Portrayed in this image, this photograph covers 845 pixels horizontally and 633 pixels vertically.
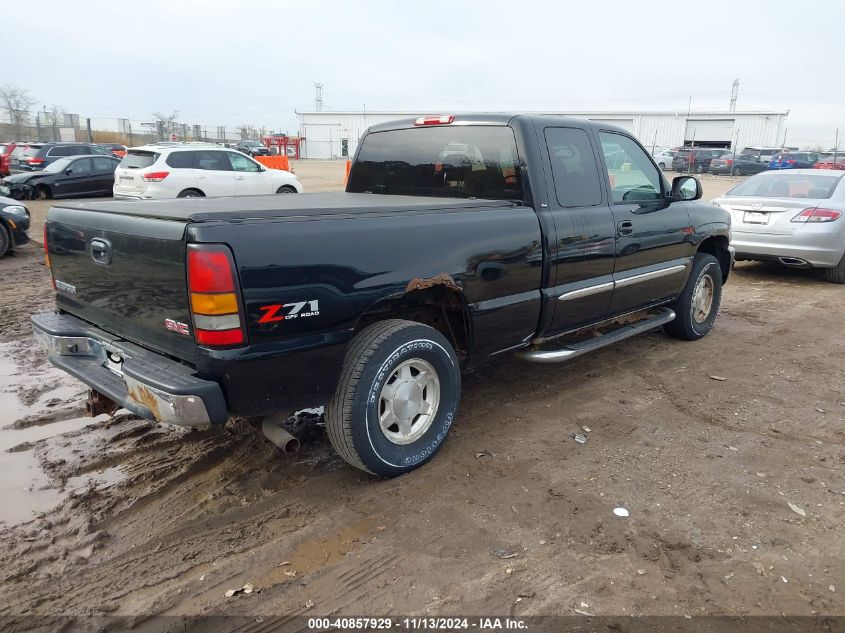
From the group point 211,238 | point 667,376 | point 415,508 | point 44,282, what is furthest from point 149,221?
point 44,282

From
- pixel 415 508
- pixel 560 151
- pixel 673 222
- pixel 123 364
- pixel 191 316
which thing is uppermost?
pixel 560 151

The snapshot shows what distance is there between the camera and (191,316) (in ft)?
8.71

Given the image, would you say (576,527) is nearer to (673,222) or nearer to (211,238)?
(211,238)

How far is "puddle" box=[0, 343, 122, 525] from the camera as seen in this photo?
3180 mm

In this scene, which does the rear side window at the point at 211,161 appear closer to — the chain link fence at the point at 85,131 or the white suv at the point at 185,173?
the white suv at the point at 185,173

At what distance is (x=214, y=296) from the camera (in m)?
2.57

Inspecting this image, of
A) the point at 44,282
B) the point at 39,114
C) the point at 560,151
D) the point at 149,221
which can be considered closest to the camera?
the point at 149,221

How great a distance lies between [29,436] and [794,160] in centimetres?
3627

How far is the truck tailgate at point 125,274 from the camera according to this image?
272 centimetres

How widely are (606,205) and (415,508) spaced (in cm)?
263

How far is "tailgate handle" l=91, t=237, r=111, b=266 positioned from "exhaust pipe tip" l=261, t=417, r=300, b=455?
1161mm

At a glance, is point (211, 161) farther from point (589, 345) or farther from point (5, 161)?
point (5, 161)

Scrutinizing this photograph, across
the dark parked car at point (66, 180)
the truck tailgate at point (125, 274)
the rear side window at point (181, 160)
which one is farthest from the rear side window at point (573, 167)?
the dark parked car at point (66, 180)

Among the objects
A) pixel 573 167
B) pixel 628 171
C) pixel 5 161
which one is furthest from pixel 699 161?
pixel 573 167
